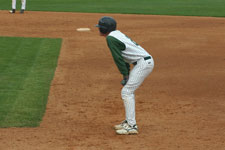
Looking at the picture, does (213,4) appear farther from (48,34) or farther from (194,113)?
(194,113)

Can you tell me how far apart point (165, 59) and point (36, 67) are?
4.04 m

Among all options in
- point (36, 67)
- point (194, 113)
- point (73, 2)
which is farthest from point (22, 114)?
point (73, 2)

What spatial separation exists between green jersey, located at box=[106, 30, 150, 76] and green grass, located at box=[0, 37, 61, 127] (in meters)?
2.04

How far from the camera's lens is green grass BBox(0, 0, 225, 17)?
28.2 meters

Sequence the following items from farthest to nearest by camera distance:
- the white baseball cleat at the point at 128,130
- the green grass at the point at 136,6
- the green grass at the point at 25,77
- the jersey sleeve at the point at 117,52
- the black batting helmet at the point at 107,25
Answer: the green grass at the point at 136,6
the green grass at the point at 25,77
the white baseball cleat at the point at 128,130
the black batting helmet at the point at 107,25
the jersey sleeve at the point at 117,52

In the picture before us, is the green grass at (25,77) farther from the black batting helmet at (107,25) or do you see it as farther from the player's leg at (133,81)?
the black batting helmet at (107,25)

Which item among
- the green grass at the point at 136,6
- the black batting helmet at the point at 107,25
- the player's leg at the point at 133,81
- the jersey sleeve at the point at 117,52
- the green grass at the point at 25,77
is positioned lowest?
the green grass at the point at 136,6

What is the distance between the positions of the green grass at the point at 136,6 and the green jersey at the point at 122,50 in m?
18.9

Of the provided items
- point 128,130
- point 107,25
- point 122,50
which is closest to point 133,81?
point 122,50

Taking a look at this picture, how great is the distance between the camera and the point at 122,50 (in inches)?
345

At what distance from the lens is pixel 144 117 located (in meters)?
10.1

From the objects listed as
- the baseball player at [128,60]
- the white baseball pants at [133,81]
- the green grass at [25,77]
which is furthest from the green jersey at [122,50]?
the green grass at [25,77]

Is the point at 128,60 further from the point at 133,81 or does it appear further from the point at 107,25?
the point at 107,25

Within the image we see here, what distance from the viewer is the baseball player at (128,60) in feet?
28.4
